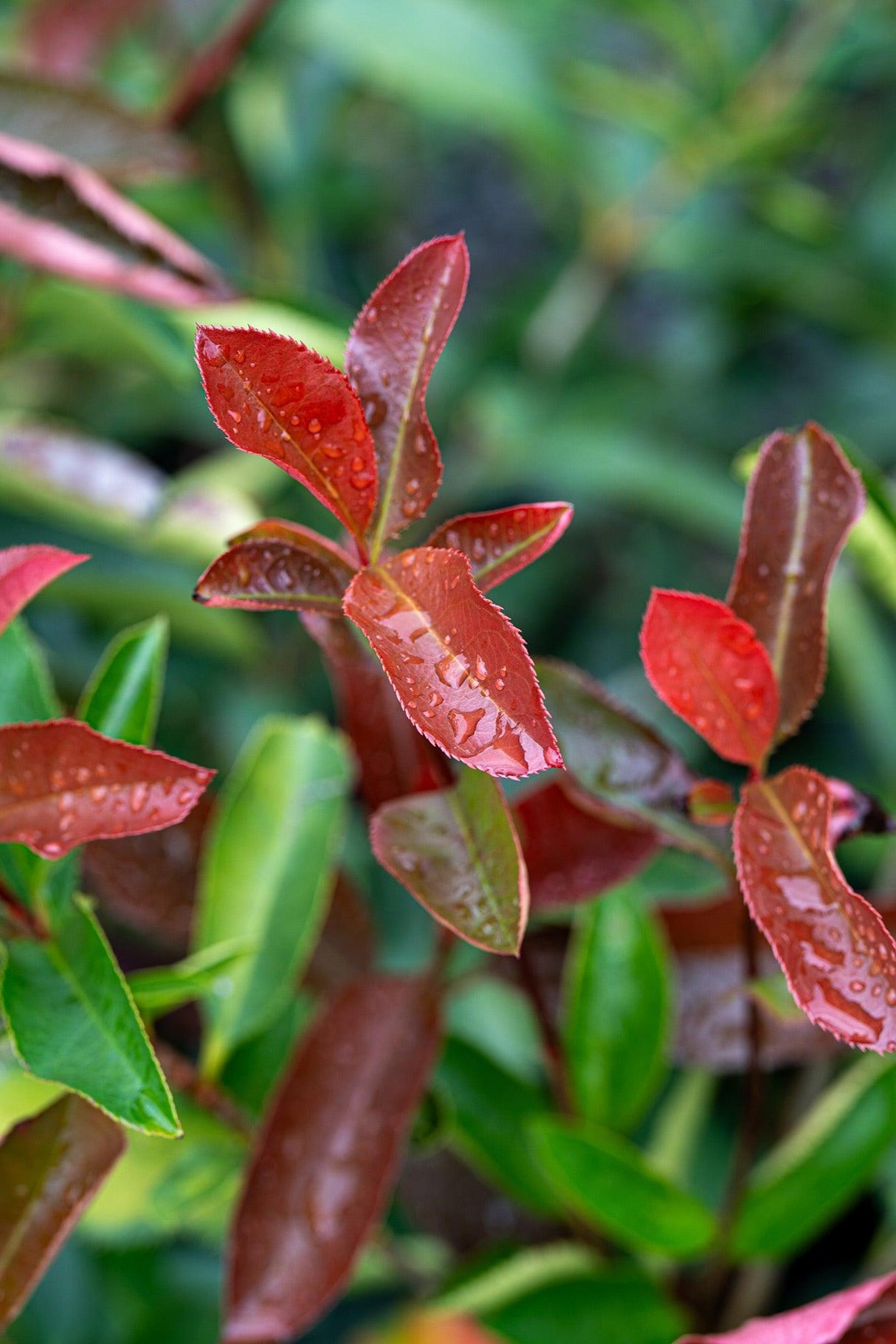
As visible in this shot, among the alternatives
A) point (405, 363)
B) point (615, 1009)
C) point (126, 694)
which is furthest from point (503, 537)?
point (615, 1009)

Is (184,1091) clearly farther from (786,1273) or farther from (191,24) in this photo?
(191,24)

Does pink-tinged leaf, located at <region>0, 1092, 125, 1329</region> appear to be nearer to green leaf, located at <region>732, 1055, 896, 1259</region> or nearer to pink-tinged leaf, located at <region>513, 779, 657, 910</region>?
pink-tinged leaf, located at <region>513, 779, 657, 910</region>

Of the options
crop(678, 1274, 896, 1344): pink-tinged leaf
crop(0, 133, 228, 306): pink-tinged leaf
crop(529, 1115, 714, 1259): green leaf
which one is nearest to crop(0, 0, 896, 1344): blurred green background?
crop(0, 133, 228, 306): pink-tinged leaf

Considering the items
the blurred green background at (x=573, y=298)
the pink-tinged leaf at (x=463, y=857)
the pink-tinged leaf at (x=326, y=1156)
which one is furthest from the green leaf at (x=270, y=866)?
the blurred green background at (x=573, y=298)

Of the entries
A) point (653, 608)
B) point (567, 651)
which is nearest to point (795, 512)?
point (653, 608)

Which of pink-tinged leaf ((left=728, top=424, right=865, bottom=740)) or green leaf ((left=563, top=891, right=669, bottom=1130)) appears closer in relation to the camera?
pink-tinged leaf ((left=728, top=424, right=865, bottom=740))

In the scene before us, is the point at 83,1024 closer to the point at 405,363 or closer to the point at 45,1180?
the point at 45,1180
